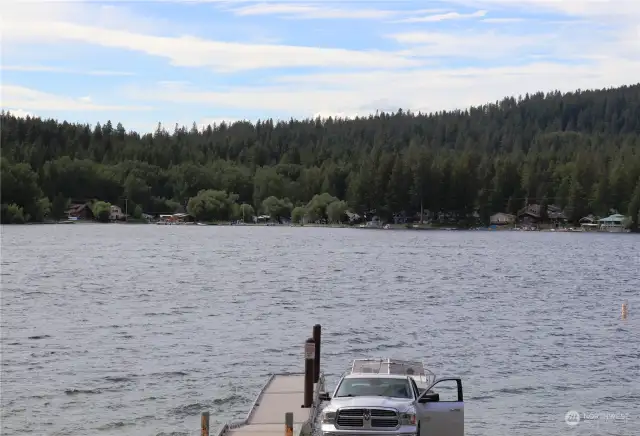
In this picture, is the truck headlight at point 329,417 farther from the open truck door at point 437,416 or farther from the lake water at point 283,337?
the lake water at point 283,337

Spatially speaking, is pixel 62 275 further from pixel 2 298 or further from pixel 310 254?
pixel 310 254

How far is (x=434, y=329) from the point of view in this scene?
54562 mm

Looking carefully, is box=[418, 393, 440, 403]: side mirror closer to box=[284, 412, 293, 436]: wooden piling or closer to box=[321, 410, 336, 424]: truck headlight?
box=[321, 410, 336, 424]: truck headlight

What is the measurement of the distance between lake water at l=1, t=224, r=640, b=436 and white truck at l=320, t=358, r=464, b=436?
6802 mm

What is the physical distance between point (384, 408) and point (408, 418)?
0.61m

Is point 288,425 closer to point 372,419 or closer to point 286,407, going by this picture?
point 372,419

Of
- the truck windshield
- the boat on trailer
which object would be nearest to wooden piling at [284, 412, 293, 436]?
the truck windshield

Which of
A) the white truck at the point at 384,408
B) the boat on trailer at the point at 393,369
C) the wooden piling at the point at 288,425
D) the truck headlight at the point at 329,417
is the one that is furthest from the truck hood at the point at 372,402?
the boat on trailer at the point at 393,369

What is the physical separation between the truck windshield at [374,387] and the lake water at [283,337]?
7.64m

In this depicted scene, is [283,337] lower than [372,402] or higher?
lower

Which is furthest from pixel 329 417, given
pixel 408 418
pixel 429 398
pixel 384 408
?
pixel 429 398

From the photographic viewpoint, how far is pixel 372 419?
23.2m

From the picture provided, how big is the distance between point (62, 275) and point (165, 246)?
5932 cm

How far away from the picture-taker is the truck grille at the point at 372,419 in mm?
23188
